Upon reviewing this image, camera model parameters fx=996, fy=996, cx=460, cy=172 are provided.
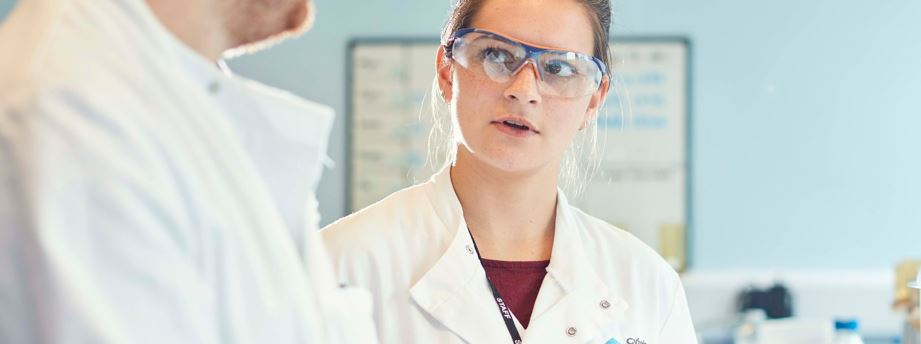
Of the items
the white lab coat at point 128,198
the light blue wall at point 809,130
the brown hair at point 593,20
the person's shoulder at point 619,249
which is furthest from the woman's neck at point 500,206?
the light blue wall at point 809,130

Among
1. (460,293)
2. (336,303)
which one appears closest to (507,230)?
(460,293)

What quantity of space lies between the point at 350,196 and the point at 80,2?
3.44 metres

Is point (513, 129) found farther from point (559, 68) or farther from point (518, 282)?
point (518, 282)

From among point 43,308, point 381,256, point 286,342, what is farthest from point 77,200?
point 381,256

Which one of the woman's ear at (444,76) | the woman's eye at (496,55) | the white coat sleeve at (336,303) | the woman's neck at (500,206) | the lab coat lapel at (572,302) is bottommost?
the lab coat lapel at (572,302)

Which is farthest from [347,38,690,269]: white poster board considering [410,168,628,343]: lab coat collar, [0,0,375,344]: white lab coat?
[0,0,375,344]: white lab coat

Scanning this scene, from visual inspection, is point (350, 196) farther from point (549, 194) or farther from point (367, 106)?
point (549, 194)

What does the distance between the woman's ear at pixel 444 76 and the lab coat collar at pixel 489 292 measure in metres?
0.12

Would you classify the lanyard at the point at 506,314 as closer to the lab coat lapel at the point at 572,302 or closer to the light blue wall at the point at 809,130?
the lab coat lapel at the point at 572,302

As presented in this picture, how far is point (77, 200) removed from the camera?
0.73 metres

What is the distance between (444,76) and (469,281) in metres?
0.35

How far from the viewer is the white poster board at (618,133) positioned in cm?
411

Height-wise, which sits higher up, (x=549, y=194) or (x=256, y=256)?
(x=256, y=256)

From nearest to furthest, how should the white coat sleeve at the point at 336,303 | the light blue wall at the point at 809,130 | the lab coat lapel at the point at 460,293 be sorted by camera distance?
the white coat sleeve at the point at 336,303, the lab coat lapel at the point at 460,293, the light blue wall at the point at 809,130
